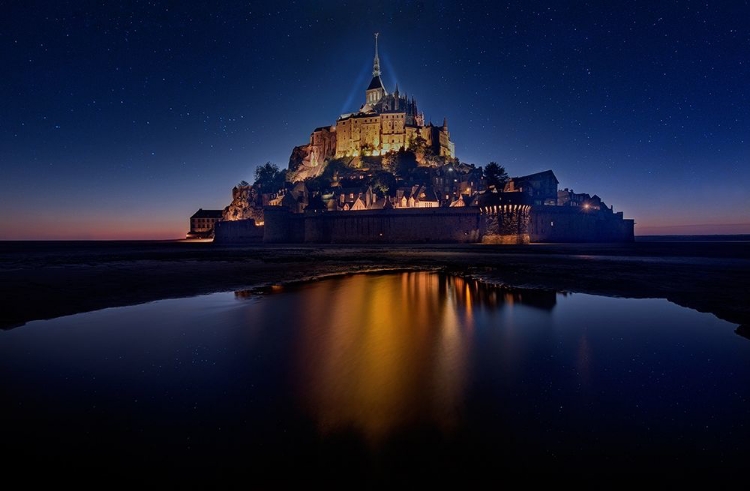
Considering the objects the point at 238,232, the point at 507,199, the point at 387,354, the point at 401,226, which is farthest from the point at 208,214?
the point at 387,354

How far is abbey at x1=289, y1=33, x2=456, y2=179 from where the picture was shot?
4006 inches

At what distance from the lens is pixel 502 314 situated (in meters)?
7.93

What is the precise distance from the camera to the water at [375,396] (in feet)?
8.71

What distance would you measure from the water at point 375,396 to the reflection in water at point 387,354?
0.03m

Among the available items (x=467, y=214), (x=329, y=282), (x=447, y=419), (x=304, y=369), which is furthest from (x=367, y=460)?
(x=467, y=214)

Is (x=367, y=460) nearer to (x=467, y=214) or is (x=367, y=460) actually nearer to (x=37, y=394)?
(x=37, y=394)

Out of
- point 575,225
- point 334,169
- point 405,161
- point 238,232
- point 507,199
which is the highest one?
point 405,161

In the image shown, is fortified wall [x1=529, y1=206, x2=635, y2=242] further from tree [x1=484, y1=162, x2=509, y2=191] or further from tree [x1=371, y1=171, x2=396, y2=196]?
tree [x1=371, y1=171, x2=396, y2=196]

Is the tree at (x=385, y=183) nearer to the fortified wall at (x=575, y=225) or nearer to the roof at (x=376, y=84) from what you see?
the fortified wall at (x=575, y=225)

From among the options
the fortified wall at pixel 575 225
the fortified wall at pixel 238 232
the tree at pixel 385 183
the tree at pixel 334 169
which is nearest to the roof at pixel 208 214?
the fortified wall at pixel 238 232

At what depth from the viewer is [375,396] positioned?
393cm

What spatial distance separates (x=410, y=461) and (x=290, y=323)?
4977 mm

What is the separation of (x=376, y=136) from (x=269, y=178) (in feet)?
114

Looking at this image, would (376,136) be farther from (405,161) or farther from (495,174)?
(495,174)
